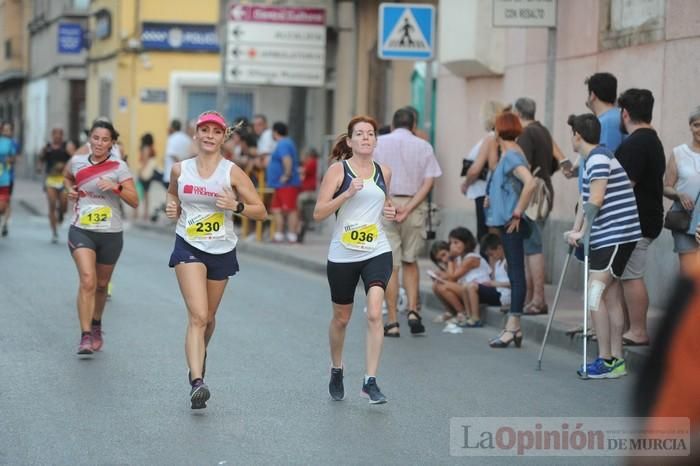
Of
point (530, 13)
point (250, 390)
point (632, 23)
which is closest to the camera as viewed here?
point (250, 390)

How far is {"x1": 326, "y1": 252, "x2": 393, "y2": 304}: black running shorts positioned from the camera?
898 cm

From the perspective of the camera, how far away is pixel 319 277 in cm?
1856

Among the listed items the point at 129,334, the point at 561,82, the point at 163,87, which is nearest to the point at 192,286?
the point at 129,334

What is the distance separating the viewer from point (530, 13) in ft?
46.8

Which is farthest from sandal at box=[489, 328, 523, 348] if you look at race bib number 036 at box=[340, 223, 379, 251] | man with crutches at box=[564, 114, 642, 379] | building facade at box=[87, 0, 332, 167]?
building facade at box=[87, 0, 332, 167]

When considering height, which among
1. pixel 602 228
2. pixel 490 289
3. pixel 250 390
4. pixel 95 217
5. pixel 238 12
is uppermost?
pixel 238 12

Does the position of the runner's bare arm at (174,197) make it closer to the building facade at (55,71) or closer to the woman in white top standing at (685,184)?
the woman in white top standing at (685,184)

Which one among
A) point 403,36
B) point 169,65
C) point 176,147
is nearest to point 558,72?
point 403,36

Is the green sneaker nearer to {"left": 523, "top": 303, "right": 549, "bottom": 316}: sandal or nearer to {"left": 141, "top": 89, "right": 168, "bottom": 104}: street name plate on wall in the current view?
{"left": 523, "top": 303, "right": 549, "bottom": 316}: sandal

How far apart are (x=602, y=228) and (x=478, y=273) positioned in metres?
3.26

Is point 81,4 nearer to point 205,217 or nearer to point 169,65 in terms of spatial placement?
point 169,65

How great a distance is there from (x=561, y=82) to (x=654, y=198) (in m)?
6.12

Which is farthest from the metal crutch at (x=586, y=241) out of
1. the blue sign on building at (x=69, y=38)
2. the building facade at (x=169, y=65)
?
the blue sign on building at (x=69, y=38)

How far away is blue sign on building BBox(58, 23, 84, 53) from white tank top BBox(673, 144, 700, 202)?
37.4 metres
